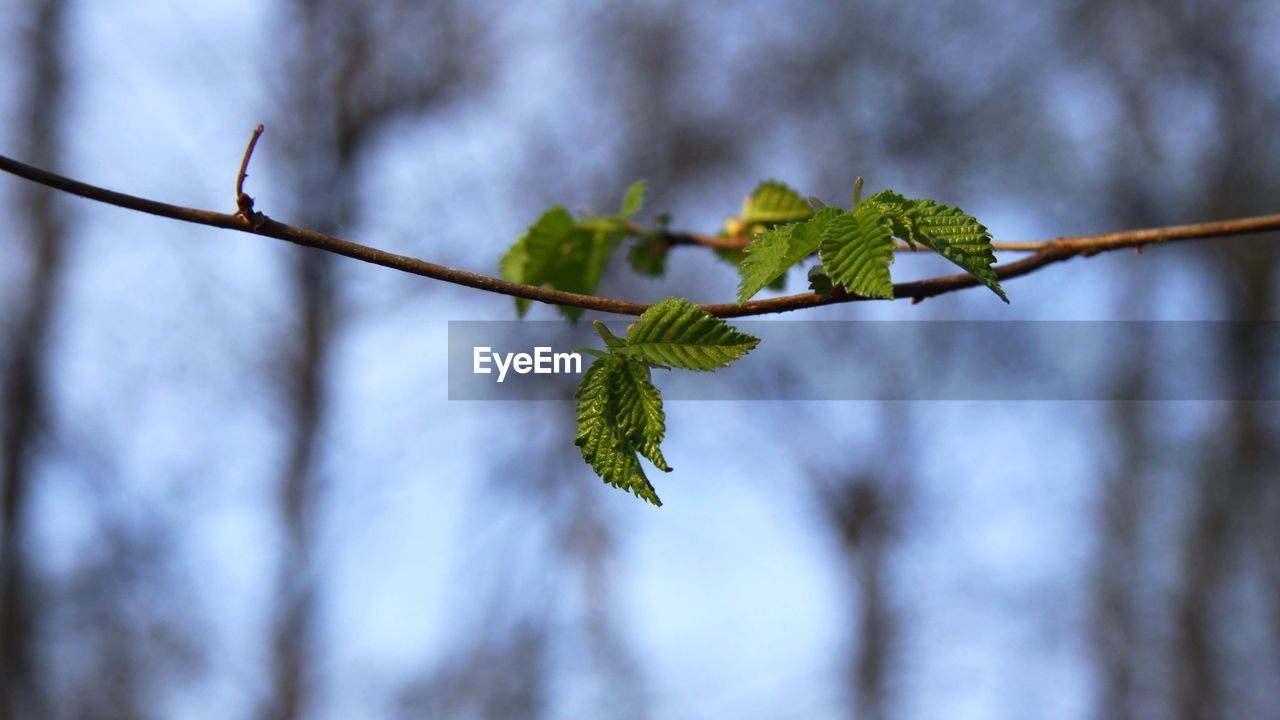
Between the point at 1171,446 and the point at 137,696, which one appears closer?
the point at 137,696

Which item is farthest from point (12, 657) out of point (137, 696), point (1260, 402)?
point (1260, 402)

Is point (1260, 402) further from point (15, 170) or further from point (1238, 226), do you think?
point (15, 170)

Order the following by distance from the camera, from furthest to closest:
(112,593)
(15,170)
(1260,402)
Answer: (1260,402) < (112,593) < (15,170)

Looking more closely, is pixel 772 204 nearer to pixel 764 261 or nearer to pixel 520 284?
pixel 764 261

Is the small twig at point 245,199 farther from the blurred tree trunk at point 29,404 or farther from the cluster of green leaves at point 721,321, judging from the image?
the blurred tree trunk at point 29,404


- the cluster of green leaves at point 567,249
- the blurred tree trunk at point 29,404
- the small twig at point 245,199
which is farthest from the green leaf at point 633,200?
the blurred tree trunk at point 29,404

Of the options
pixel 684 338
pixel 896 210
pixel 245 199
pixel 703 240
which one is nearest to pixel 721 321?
pixel 684 338

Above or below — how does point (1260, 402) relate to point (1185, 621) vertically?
above
